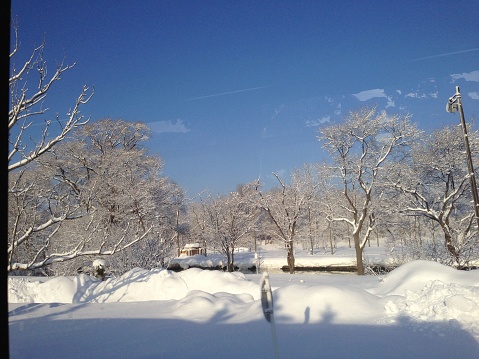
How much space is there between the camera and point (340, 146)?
71.3ft

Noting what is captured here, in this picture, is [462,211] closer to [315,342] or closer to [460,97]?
[460,97]

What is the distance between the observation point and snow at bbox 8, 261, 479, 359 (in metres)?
5.80

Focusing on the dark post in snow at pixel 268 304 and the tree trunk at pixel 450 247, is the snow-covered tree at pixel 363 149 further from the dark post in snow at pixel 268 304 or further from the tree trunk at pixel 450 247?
the dark post in snow at pixel 268 304

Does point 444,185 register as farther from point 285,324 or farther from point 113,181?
point 113,181

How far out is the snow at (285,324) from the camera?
19.0 feet

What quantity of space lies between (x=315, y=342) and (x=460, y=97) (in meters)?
11.0

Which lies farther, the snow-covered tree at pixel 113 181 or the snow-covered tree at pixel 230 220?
the snow-covered tree at pixel 230 220

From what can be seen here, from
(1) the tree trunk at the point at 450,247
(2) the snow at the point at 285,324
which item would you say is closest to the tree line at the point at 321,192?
(1) the tree trunk at the point at 450,247

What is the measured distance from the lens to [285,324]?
7.17m

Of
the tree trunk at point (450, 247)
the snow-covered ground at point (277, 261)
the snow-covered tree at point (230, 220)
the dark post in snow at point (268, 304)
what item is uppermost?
the snow-covered tree at point (230, 220)

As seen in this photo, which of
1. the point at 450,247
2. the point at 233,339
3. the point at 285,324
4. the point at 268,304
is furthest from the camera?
the point at 450,247

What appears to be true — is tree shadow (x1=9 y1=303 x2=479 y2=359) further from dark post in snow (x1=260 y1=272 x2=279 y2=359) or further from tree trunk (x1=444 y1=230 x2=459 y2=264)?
tree trunk (x1=444 y1=230 x2=459 y2=264)

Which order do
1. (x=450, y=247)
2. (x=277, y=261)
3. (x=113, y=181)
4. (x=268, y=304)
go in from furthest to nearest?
1. (x=277, y=261)
2. (x=113, y=181)
3. (x=450, y=247)
4. (x=268, y=304)

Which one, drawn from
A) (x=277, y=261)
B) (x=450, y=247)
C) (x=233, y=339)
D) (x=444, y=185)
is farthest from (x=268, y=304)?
(x=277, y=261)
